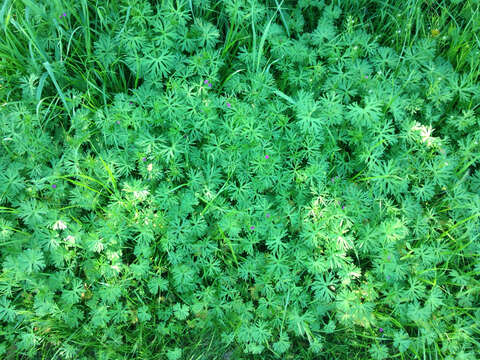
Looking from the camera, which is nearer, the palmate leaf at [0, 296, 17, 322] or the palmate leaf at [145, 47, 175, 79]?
the palmate leaf at [0, 296, 17, 322]

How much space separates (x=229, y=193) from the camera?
292cm

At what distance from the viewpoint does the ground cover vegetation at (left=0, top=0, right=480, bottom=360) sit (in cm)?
279

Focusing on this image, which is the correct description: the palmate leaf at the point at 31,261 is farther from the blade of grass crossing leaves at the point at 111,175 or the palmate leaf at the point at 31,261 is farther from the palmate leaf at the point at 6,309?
the blade of grass crossing leaves at the point at 111,175

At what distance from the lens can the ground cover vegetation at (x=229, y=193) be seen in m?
2.79

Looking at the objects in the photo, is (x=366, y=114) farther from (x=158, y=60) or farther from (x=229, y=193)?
(x=158, y=60)

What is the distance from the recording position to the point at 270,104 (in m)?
3.00

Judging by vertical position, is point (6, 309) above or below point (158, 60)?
below

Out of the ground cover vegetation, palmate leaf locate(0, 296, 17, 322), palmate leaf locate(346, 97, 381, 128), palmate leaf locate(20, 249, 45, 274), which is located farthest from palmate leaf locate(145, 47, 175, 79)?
palmate leaf locate(0, 296, 17, 322)

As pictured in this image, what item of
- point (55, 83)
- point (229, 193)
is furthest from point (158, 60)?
point (229, 193)

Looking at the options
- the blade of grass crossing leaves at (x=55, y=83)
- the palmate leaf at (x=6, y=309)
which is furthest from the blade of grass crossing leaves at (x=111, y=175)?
the palmate leaf at (x=6, y=309)

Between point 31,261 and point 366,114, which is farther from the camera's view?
point 366,114

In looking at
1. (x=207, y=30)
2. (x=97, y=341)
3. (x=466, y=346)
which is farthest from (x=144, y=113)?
(x=466, y=346)

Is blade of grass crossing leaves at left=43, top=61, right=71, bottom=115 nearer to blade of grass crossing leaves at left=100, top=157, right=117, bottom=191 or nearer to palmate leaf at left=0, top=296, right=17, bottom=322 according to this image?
blade of grass crossing leaves at left=100, top=157, right=117, bottom=191

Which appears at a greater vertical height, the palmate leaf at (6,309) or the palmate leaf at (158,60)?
the palmate leaf at (158,60)
